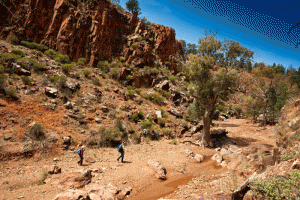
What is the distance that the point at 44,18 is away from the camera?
906 inches

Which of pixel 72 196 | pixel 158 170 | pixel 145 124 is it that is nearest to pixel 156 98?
pixel 145 124

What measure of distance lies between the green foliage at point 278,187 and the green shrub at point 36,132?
506 inches

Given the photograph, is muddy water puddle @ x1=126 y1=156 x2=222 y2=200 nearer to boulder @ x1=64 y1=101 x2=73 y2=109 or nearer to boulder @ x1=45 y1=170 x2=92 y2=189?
boulder @ x1=45 y1=170 x2=92 y2=189

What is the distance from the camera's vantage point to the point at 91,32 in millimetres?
26734

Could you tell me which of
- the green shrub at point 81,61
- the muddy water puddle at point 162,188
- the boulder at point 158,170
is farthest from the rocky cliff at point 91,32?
the muddy water puddle at point 162,188

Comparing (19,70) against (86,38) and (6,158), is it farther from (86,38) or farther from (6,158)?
(86,38)

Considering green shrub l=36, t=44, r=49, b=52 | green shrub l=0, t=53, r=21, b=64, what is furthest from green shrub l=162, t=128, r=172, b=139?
green shrub l=36, t=44, r=49, b=52

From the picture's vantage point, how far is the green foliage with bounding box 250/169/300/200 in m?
3.46

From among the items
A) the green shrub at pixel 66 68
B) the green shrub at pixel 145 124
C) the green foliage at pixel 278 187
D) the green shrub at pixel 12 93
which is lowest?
the green shrub at pixel 145 124

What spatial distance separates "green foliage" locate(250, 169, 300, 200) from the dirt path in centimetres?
155

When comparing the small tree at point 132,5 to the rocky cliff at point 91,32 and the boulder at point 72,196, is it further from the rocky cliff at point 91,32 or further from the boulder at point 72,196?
the boulder at point 72,196

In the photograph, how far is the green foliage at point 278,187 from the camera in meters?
3.46

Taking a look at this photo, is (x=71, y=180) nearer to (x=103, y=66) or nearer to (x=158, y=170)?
(x=158, y=170)

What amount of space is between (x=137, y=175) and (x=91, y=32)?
87.4ft
